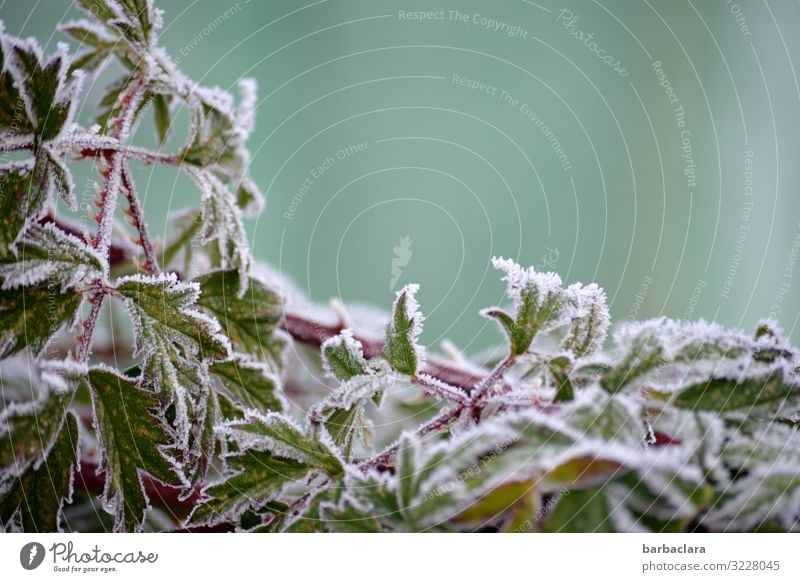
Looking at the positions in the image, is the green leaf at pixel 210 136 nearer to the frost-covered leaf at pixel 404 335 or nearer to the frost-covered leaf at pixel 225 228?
the frost-covered leaf at pixel 225 228

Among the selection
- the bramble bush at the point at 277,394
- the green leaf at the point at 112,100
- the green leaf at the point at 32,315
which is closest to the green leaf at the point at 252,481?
the bramble bush at the point at 277,394

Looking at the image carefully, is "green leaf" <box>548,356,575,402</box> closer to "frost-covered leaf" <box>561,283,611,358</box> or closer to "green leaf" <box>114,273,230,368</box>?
"frost-covered leaf" <box>561,283,611,358</box>

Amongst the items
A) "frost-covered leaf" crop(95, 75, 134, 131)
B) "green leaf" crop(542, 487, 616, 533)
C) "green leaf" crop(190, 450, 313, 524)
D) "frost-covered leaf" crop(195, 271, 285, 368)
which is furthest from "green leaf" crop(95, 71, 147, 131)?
"green leaf" crop(542, 487, 616, 533)

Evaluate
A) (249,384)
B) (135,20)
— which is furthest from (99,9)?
(249,384)

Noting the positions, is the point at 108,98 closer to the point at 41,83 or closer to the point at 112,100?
the point at 112,100
